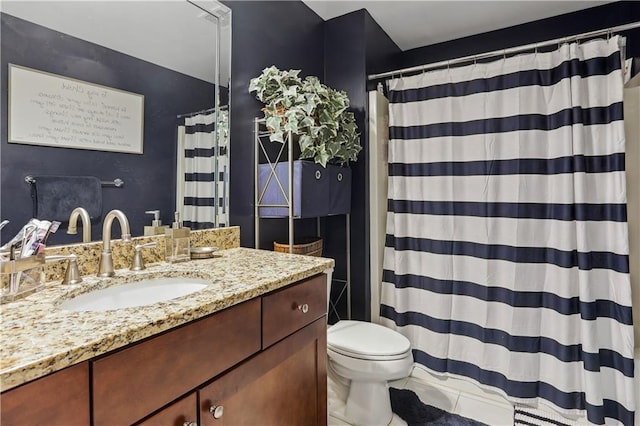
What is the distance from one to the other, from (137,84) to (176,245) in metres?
0.61

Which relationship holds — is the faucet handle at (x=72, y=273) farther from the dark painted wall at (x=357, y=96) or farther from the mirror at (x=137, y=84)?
the dark painted wall at (x=357, y=96)

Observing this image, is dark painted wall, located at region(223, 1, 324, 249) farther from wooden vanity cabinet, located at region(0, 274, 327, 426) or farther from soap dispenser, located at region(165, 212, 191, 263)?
wooden vanity cabinet, located at region(0, 274, 327, 426)

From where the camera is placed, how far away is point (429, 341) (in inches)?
81.4

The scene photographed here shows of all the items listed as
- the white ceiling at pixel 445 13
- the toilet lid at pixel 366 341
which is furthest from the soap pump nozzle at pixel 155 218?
the white ceiling at pixel 445 13

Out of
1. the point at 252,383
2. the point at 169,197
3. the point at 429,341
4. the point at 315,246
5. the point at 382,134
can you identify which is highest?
the point at 382,134

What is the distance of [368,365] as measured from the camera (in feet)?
4.98

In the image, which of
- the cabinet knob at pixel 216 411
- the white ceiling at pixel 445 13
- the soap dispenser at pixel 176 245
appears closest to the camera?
the cabinet knob at pixel 216 411

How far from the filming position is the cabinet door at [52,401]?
0.49 metres

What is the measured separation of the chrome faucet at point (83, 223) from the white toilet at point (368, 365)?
3.10ft

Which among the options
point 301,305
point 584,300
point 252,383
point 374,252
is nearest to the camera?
point 252,383

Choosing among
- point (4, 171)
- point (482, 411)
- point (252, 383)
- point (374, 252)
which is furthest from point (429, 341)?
point (4, 171)

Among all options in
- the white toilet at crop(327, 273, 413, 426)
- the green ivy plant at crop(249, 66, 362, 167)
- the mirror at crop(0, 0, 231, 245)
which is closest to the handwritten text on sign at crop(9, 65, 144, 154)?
the mirror at crop(0, 0, 231, 245)

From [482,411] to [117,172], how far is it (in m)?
2.05

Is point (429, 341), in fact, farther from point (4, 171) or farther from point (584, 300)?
point (4, 171)
